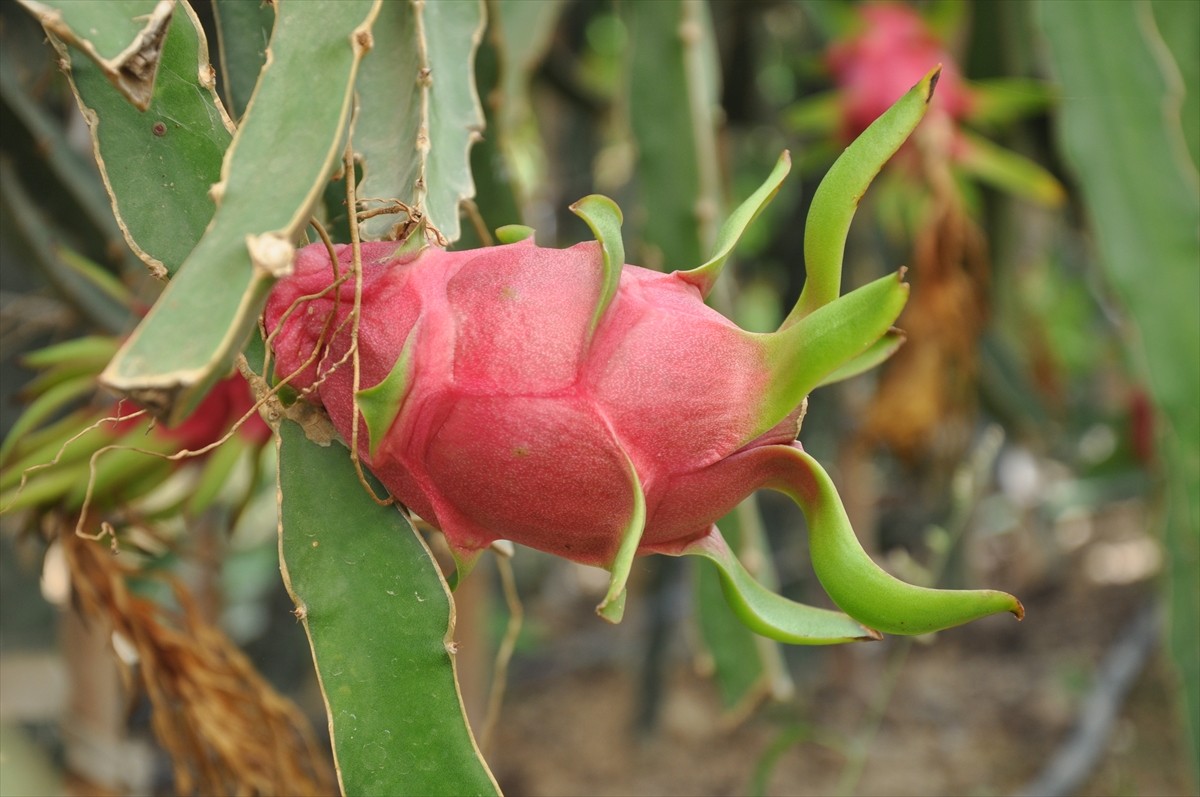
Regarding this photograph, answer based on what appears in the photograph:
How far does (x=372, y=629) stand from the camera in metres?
0.46

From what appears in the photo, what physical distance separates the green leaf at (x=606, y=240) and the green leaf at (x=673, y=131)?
0.55 m

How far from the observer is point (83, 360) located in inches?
31.8

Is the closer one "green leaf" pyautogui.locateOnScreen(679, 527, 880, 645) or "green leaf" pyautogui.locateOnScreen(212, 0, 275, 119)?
"green leaf" pyautogui.locateOnScreen(679, 527, 880, 645)

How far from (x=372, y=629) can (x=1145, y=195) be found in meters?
0.75

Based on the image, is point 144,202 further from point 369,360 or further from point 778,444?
point 778,444

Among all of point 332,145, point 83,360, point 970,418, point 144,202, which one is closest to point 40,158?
point 83,360

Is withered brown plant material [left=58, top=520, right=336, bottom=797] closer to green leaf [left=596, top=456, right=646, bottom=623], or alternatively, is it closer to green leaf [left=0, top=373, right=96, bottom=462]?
green leaf [left=0, top=373, right=96, bottom=462]

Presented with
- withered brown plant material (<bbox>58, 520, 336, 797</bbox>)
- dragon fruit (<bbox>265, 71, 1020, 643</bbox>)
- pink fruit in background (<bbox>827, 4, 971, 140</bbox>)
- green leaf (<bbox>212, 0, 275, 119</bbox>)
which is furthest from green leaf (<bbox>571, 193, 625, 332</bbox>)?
pink fruit in background (<bbox>827, 4, 971, 140</bbox>)

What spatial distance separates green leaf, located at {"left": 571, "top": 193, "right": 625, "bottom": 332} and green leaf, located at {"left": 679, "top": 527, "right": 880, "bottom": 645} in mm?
Result: 116

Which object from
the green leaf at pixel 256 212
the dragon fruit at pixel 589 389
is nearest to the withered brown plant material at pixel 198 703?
the dragon fruit at pixel 589 389

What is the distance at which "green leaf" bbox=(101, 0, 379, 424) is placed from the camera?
32 centimetres

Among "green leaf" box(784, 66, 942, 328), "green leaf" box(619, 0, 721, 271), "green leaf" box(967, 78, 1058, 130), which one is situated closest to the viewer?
"green leaf" box(784, 66, 942, 328)

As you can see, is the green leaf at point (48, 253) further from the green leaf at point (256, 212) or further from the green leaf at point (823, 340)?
the green leaf at point (823, 340)

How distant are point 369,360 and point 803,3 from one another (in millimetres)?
1247
